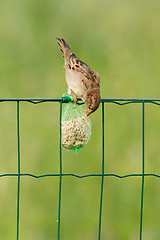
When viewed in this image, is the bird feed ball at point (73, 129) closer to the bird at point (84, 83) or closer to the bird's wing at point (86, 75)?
the bird at point (84, 83)

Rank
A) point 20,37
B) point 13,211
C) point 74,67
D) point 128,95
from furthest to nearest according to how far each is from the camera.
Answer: point 20,37 < point 128,95 < point 13,211 < point 74,67

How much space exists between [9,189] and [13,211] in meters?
0.36

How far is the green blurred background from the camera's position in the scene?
668 cm

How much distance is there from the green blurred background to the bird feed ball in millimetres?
1990

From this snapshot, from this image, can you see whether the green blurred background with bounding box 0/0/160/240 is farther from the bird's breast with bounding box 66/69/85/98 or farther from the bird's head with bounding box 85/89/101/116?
the bird's head with bounding box 85/89/101/116

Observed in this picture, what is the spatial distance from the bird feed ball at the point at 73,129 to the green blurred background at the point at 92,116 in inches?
78.4

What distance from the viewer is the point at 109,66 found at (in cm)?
897

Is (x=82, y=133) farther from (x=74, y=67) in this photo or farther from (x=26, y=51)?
(x=26, y=51)

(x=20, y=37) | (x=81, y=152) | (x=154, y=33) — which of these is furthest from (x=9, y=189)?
(x=154, y=33)

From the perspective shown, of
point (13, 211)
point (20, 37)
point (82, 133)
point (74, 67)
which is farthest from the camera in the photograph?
point (20, 37)

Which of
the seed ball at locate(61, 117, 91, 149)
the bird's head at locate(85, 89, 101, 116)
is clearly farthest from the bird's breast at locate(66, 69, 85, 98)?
the seed ball at locate(61, 117, 91, 149)

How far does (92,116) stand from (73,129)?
3349mm

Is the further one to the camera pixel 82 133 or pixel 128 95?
pixel 128 95

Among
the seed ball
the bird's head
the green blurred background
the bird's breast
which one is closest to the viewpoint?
the seed ball
